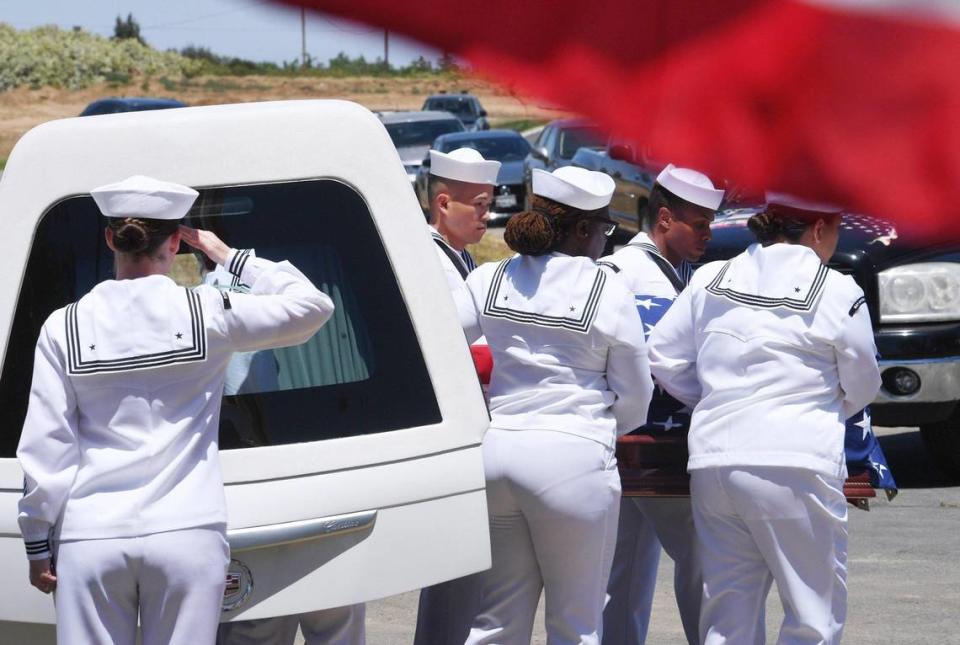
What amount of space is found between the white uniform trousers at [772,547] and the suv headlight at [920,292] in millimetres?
3500

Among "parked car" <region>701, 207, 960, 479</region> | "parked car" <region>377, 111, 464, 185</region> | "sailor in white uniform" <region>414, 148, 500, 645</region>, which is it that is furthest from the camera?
"parked car" <region>377, 111, 464, 185</region>

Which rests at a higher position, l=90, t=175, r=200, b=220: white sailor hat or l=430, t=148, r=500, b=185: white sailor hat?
l=90, t=175, r=200, b=220: white sailor hat

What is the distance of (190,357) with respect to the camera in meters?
3.13

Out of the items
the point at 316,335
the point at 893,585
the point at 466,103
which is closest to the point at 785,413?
the point at 316,335

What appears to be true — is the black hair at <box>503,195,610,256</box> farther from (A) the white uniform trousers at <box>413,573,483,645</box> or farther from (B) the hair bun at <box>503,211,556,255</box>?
(A) the white uniform trousers at <box>413,573,483,645</box>

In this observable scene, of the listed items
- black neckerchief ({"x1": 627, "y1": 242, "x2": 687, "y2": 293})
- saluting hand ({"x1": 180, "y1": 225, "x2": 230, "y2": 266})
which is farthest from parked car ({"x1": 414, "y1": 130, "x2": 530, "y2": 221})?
saluting hand ({"x1": 180, "y1": 225, "x2": 230, "y2": 266})

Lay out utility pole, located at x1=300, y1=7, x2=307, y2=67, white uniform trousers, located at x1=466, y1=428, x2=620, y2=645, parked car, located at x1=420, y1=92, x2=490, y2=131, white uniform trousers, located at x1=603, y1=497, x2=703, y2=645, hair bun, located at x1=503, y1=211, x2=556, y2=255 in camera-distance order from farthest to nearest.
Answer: white uniform trousers, located at x1=603, y1=497, x2=703, y2=645 → hair bun, located at x1=503, y1=211, x2=556, y2=255 → white uniform trousers, located at x1=466, y1=428, x2=620, y2=645 → parked car, located at x1=420, y1=92, x2=490, y2=131 → utility pole, located at x1=300, y1=7, x2=307, y2=67

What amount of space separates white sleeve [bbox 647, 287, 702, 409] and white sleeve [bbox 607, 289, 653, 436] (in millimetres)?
214

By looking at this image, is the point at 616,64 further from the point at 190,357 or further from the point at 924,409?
the point at 924,409

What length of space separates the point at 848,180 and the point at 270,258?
2543mm

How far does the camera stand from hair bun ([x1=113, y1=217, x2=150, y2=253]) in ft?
10.3

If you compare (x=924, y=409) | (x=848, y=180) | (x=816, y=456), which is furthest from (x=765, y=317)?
(x=924, y=409)

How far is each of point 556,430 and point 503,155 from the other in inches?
728

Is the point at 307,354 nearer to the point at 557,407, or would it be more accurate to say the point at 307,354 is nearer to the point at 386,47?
the point at 557,407
